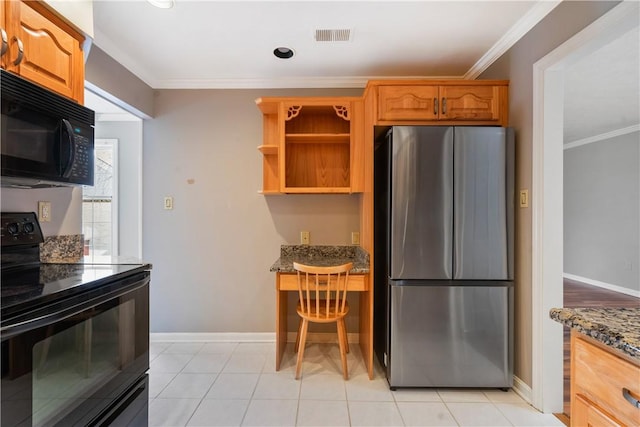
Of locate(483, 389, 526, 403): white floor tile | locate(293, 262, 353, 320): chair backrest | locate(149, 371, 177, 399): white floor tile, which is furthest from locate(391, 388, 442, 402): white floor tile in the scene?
locate(149, 371, 177, 399): white floor tile

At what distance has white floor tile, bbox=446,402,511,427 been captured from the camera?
163 centimetres

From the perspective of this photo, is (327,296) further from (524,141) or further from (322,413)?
(524,141)

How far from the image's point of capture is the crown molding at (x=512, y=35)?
1625 millimetres

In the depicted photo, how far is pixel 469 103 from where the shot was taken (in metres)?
2.00

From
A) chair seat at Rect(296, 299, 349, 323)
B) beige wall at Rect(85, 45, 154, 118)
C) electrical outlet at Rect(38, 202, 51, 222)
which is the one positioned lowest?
chair seat at Rect(296, 299, 349, 323)

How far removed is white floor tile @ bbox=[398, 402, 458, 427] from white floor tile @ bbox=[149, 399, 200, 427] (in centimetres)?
133

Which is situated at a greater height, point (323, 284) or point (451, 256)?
point (451, 256)

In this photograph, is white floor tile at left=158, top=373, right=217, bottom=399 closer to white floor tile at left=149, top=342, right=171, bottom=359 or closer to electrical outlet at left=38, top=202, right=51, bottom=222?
white floor tile at left=149, top=342, right=171, bottom=359

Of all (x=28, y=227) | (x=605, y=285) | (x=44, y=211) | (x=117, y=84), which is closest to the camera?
(x=28, y=227)

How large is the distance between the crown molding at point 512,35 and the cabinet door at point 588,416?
2.00 meters

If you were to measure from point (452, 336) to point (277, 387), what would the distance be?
1274mm

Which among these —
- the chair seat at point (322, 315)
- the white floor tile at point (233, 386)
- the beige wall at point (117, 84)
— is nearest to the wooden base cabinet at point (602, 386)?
the chair seat at point (322, 315)

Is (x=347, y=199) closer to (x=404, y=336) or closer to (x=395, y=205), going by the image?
(x=395, y=205)

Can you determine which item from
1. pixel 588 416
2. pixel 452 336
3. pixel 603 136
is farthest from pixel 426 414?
pixel 603 136
